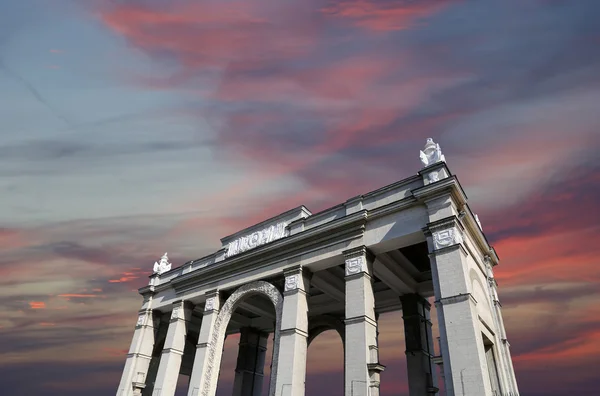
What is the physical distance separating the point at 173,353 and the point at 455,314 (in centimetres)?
1756

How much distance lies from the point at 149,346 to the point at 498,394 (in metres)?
22.3

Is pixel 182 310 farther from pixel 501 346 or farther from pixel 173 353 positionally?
pixel 501 346

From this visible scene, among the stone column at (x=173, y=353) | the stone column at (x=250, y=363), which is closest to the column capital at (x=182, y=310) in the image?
the stone column at (x=173, y=353)

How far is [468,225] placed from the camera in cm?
1767

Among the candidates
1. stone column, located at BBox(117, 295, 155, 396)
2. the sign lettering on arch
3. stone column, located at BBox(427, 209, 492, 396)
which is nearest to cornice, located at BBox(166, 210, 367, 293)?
the sign lettering on arch

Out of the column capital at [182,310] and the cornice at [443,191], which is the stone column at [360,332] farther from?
the column capital at [182,310]

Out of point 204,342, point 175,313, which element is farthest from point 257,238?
point 175,313

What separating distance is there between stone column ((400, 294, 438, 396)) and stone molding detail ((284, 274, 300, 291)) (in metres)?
7.22

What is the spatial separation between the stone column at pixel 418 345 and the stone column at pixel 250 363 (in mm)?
12849

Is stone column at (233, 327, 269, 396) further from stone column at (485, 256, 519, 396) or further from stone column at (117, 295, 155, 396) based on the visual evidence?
stone column at (485, 256, 519, 396)

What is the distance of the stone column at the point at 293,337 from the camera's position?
17.0 meters

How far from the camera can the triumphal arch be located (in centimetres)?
1465

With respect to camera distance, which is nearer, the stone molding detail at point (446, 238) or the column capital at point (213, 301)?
the stone molding detail at point (446, 238)

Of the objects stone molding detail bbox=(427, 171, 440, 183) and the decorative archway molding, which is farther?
the decorative archway molding
